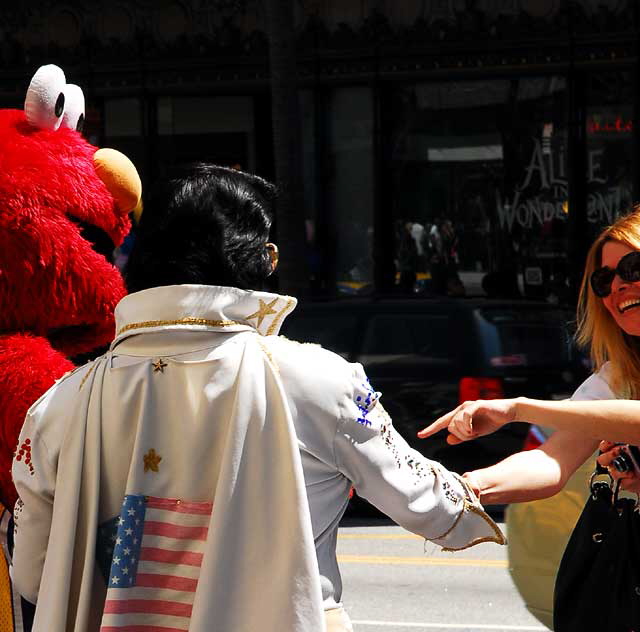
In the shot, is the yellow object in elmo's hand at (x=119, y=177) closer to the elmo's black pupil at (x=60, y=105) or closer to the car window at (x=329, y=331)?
the elmo's black pupil at (x=60, y=105)

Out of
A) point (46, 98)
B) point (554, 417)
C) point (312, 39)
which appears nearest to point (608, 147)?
point (312, 39)

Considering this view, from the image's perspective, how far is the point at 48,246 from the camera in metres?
3.20

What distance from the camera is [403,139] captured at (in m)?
16.0

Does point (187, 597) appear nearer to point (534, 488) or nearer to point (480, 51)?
point (534, 488)

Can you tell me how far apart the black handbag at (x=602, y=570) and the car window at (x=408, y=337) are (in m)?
6.37

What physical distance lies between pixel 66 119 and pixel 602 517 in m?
1.95

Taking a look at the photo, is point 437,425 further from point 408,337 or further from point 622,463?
point 408,337

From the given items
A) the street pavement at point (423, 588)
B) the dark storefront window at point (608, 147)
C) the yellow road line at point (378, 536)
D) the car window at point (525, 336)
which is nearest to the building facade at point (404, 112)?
the dark storefront window at point (608, 147)

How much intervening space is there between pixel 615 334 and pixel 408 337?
625 cm

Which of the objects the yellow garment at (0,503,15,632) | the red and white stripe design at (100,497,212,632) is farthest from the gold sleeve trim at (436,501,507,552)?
the yellow garment at (0,503,15,632)

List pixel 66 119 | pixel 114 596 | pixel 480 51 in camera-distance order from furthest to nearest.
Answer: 1. pixel 480 51
2. pixel 66 119
3. pixel 114 596

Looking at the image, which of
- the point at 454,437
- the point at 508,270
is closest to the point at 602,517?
the point at 454,437

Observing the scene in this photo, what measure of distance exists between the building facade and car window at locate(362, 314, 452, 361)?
21.1ft

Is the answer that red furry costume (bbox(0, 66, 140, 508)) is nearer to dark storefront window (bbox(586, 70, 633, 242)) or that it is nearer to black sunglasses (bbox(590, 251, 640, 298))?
black sunglasses (bbox(590, 251, 640, 298))
